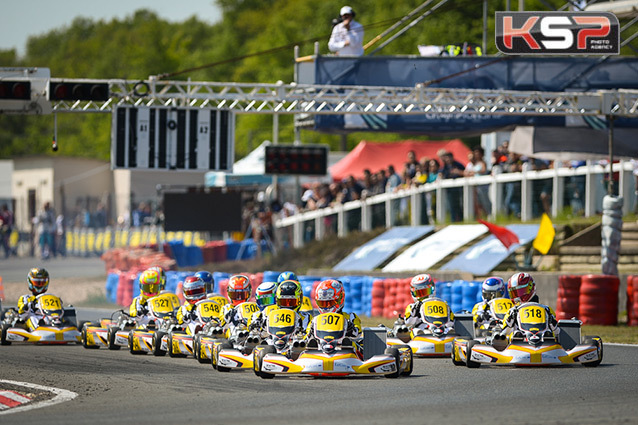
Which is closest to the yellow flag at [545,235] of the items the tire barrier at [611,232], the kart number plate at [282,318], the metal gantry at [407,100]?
the tire barrier at [611,232]

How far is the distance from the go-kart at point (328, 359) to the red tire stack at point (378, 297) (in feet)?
29.3

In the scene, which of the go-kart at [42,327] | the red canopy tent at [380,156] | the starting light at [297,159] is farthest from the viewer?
the red canopy tent at [380,156]

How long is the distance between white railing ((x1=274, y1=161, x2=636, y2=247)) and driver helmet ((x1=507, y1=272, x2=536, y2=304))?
35.0 ft

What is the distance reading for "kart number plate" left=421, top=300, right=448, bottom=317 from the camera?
1541cm

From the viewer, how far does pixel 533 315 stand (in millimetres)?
13586

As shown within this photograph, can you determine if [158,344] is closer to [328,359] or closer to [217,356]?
[217,356]

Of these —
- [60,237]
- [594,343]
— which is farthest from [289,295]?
[60,237]

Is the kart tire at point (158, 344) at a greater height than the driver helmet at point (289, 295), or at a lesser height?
lesser

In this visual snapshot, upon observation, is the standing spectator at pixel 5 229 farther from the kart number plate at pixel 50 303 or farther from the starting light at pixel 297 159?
the kart number plate at pixel 50 303

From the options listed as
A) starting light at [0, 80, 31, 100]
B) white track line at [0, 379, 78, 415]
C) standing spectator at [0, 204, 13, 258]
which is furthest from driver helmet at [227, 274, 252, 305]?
standing spectator at [0, 204, 13, 258]

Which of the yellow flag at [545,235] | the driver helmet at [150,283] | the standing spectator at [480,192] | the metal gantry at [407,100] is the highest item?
the metal gantry at [407,100]

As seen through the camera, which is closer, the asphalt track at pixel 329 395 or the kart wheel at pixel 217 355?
the asphalt track at pixel 329 395

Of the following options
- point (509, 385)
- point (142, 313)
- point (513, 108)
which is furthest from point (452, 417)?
point (513, 108)

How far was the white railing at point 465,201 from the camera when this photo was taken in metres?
25.6
